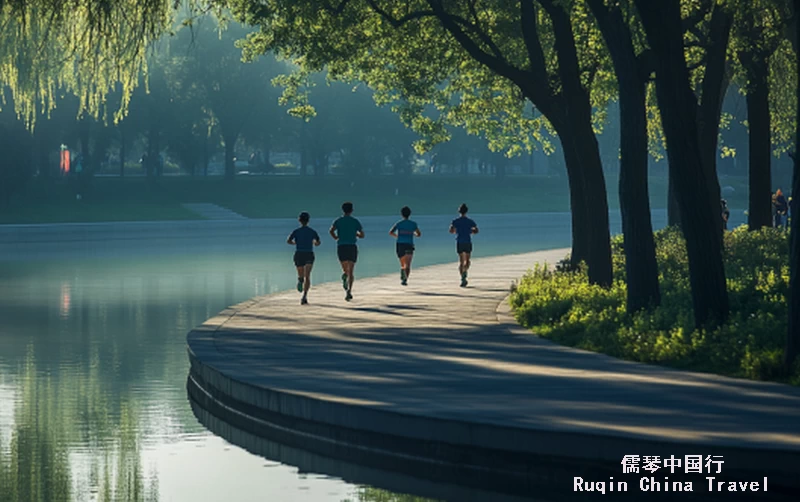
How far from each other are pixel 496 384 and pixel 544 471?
3.38 m

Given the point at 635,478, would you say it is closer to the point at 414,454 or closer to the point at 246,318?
the point at 414,454

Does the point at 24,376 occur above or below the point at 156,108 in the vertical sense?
below

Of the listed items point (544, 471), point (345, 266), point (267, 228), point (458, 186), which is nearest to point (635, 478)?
point (544, 471)

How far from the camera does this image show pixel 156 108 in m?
95.6

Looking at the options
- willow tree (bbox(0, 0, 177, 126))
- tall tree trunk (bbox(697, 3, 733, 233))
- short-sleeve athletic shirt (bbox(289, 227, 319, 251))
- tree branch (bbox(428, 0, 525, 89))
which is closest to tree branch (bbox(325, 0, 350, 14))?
tree branch (bbox(428, 0, 525, 89))

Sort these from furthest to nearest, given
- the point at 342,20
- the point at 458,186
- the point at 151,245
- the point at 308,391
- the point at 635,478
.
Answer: the point at 458,186
the point at 151,245
the point at 342,20
the point at 308,391
the point at 635,478

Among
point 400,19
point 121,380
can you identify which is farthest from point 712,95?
point 121,380

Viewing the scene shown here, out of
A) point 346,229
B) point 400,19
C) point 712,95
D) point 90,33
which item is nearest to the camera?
point 90,33

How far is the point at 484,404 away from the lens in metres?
12.9

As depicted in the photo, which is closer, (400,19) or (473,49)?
(473,49)

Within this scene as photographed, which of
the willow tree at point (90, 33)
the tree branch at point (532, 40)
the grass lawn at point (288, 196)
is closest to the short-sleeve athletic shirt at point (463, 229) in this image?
the tree branch at point (532, 40)

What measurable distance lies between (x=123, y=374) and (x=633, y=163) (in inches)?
284

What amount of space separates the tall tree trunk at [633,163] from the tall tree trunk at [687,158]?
78.9 inches

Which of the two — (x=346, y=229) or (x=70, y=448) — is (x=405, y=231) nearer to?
(x=346, y=229)
